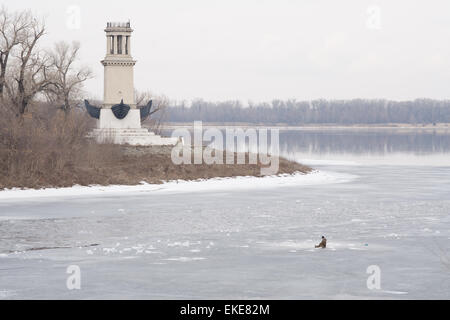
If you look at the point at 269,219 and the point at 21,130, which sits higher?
the point at 21,130

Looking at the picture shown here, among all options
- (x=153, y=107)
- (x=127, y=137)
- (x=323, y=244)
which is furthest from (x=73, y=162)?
(x=153, y=107)

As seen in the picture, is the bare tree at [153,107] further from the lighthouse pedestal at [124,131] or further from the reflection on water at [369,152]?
the lighthouse pedestal at [124,131]

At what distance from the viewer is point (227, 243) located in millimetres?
17703

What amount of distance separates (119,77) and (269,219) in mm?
20101

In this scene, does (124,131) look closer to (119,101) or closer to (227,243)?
(119,101)

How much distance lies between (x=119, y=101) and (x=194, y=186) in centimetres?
864

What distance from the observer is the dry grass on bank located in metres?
32.1

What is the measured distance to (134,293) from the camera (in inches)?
486

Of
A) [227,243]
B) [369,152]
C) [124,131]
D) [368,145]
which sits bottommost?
[227,243]

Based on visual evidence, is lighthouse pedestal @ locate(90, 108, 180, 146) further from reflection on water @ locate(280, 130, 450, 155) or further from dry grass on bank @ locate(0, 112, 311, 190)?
reflection on water @ locate(280, 130, 450, 155)

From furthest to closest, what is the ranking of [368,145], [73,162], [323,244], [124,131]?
[368,145] < [124,131] < [73,162] < [323,244]

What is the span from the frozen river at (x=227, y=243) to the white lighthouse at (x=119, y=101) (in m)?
8.14
